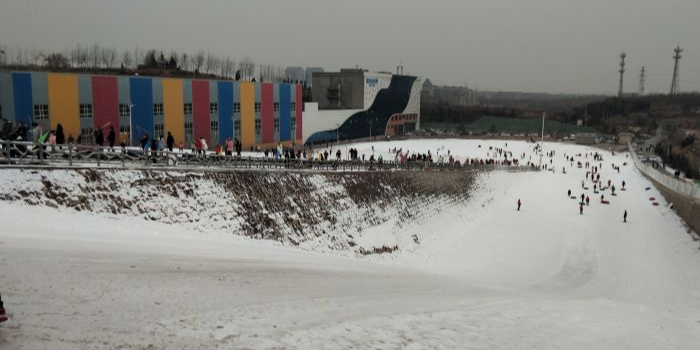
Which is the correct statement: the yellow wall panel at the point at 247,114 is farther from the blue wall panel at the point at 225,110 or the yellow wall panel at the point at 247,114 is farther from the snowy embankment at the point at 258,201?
the snowy embankment at the point at 258,201

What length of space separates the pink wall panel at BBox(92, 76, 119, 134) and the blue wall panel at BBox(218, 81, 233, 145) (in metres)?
12.2

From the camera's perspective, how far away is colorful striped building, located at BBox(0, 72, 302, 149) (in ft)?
115

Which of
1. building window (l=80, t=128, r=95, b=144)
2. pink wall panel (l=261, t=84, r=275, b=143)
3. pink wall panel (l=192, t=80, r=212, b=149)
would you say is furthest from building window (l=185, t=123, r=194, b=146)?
pink wall panel (l=261, t=84, r=275, b=143)

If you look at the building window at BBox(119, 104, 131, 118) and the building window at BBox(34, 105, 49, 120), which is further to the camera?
the building window at BBox(119, 104, 131, 118)

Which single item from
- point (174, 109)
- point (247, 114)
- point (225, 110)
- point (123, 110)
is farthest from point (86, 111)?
point (247, 114)

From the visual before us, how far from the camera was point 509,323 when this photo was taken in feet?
34.4

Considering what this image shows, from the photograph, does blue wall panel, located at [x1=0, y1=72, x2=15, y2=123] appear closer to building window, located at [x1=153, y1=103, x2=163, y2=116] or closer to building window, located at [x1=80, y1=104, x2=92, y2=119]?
building window, located at [x1=80, y1=104, x2=92, y2=119]

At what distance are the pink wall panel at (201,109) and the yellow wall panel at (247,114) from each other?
17.7 feet

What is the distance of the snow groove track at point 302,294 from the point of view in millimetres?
7656

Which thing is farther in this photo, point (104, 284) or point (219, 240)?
point (219, 240)

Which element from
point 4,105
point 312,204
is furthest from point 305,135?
point 312,204

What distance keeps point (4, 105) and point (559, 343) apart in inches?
1471

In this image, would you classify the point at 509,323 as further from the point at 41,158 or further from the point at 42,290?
the point at 41,158

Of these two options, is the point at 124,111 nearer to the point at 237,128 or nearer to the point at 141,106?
the point at 141,106
